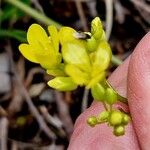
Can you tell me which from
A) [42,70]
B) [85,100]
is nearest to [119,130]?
[85,100]

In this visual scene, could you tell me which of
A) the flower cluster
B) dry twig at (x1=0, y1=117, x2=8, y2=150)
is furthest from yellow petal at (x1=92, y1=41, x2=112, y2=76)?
dry twig at (x1=0, y1=117, x2=8, y2=150)

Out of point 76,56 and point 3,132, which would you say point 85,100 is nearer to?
point 3,132

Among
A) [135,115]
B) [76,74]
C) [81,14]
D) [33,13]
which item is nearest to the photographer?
[76,74]

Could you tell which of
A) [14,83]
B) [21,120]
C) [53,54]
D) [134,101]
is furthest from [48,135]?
[53,54]

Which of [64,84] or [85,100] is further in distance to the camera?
[85,100]

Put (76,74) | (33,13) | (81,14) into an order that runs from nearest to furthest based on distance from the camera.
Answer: (76,74) → (33,13) → (81,14)

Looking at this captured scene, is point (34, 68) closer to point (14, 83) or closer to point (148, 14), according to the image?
point (14, 83)

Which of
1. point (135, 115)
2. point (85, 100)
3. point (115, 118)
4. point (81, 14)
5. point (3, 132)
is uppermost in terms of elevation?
point (115, 118)

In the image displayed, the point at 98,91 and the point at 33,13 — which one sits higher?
the point at 98,91
